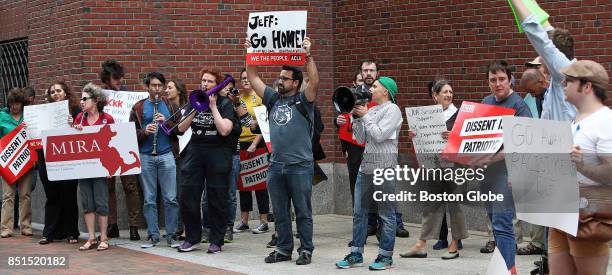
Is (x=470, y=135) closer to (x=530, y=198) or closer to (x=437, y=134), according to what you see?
(x=437, y=134)

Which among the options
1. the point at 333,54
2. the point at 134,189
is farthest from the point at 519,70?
the point at 134,189

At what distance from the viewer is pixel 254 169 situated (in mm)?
11852

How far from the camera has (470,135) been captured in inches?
325

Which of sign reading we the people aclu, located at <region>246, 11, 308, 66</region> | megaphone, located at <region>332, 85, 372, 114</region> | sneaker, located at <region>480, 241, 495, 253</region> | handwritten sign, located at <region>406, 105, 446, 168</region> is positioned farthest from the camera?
sneaker, located at <region>480, 241, 495, 253</region>

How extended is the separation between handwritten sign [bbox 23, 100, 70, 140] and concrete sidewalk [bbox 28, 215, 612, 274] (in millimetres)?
1532

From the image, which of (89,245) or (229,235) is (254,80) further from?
(89,245)

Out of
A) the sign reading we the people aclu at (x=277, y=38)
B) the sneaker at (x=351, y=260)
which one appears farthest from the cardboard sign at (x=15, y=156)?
the sneaker at (x=351, y=260)

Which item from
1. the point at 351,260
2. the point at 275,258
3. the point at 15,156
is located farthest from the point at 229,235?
the point at 15,156

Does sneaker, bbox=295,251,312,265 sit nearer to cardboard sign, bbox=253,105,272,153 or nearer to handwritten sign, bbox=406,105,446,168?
handwritten sign, bbox=406,105,446,168

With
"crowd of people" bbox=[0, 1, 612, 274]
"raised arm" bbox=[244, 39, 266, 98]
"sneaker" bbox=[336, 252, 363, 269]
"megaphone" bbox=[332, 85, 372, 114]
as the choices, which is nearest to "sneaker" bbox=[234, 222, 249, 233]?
"crowd of people" bbox=[0, 1, 612, 274]

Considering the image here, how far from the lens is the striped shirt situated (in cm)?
905

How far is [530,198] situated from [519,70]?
5656 millimetres

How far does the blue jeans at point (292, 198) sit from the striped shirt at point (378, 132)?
666mm

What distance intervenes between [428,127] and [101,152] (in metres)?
3.60
